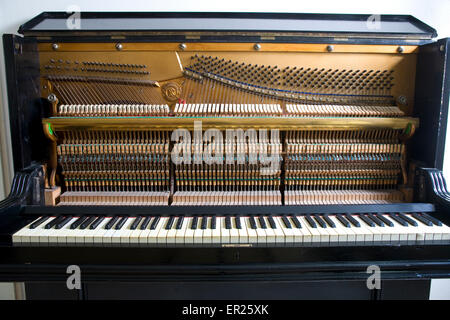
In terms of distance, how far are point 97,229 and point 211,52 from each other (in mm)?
1439

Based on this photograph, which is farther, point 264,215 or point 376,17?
A: point 376,17

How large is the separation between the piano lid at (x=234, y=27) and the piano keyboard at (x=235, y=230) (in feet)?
4.15

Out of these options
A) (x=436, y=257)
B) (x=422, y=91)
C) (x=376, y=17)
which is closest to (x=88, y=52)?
(x=376, y=17)

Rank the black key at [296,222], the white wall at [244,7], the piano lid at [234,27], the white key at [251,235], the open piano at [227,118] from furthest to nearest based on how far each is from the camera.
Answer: the white wall at [244,7] → the piano lid at [234,27] → the open piano at [227,118] → the black key at [296,222] → the white key at [251,235]

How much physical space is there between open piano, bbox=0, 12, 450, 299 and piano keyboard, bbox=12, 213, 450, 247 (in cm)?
4

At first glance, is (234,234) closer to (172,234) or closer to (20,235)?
(172,234)

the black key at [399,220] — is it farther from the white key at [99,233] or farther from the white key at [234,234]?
the white key at [99,233]

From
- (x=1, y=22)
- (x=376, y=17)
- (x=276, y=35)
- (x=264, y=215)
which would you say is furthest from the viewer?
(x=1, y=22)

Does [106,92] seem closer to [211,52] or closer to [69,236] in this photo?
[211,52]

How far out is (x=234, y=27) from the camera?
7.09ft

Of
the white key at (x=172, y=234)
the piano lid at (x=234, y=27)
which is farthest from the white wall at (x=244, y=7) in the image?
the white key at (x=172, y=234)

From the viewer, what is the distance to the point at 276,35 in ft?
6.91

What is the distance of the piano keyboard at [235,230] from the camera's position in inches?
65.3

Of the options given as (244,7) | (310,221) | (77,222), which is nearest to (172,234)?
(77,222)
